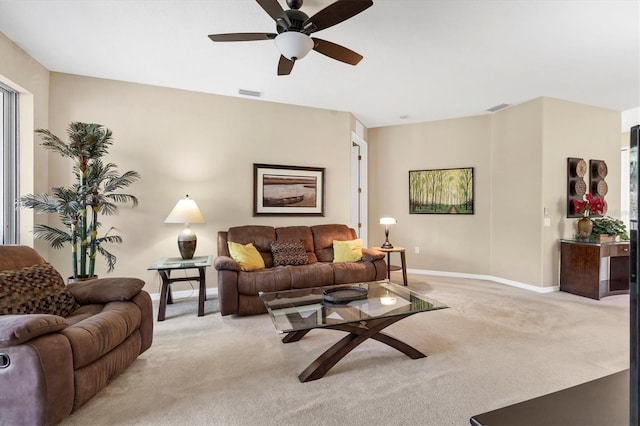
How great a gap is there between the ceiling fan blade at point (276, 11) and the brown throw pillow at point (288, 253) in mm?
2521

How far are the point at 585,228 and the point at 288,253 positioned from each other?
415cm

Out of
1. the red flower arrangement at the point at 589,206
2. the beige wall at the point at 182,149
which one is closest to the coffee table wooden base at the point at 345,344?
the beige wall at the point at 182,149

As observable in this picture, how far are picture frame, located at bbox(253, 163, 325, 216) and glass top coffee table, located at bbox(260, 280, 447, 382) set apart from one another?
2001 mm

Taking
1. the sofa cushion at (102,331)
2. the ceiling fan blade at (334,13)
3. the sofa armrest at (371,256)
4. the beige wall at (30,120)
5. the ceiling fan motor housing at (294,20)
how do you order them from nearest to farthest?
the sofa cushion at (102,331), the ceiling fan blade at (334,13), the ceiling fan motor housing at (294,20), the beige wall at (30,120), the sofa armrest at (371,256)

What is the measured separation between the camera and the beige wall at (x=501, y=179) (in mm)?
4473

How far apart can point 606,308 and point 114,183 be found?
5799 millimetres

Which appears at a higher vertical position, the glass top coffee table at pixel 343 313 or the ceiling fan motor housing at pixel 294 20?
A: the ceiling fan motor housing at pixel 294 20

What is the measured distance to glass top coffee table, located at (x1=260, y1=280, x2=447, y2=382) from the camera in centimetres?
212

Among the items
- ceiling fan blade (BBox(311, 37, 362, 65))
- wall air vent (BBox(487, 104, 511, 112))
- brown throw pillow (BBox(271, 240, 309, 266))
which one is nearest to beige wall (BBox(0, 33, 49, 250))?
brown throw pillow (BBox(271, 240, 309, 266))

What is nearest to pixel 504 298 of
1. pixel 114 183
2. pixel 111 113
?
pixel 114 183

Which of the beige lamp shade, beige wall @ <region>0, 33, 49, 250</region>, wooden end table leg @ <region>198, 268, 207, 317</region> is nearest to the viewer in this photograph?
beige wall @ <region>0, 33, 49, 250</region>

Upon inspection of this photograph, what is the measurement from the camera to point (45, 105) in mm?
3559

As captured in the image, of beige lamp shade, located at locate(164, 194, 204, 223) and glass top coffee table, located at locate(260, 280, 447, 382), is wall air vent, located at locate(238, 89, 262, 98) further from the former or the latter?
glass top coffee table, located at locate(260, 280, 447, 382)

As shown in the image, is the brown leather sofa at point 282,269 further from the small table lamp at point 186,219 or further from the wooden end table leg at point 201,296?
the small table lamp at point 186,219
